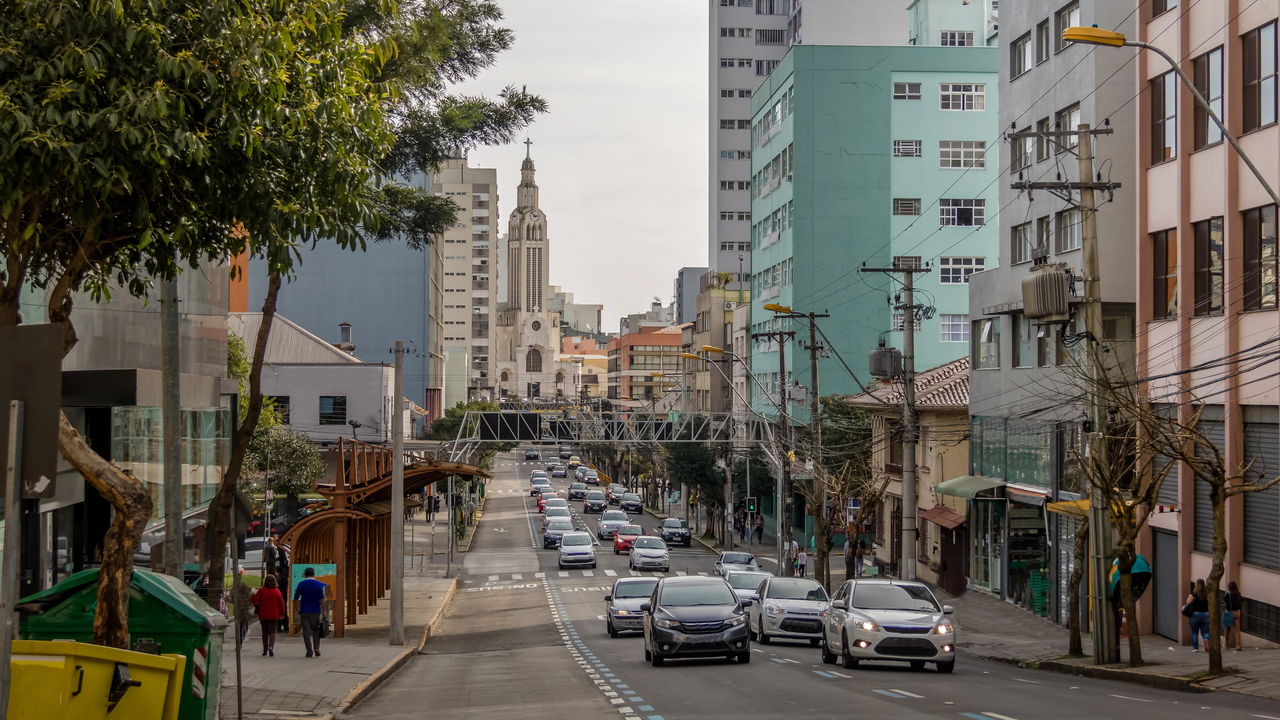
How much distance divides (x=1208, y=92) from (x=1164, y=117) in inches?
89.9

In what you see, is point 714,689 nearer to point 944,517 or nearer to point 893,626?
point 893,626

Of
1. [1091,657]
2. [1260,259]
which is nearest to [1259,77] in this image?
[1260,259]

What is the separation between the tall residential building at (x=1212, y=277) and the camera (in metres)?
24.2

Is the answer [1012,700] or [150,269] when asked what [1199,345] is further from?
[150,269]

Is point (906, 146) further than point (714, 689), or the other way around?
point (906, 146)

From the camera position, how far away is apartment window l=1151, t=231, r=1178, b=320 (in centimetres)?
2788

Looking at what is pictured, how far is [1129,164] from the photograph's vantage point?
32.7 m

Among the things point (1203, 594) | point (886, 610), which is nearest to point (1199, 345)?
point (1203, 594)

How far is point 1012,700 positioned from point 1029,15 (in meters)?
26.6

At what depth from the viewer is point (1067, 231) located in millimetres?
34656

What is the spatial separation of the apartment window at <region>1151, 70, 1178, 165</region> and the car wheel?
13.2m

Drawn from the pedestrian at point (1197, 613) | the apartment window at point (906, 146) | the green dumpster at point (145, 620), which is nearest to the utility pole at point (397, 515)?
the pedestrian at point (1197, 613)

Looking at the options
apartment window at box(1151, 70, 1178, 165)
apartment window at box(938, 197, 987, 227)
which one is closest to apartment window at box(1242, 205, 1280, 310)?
apartment window at box(1151, 70, 1178, 165)

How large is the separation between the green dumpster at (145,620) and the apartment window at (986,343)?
31171 millimetres
